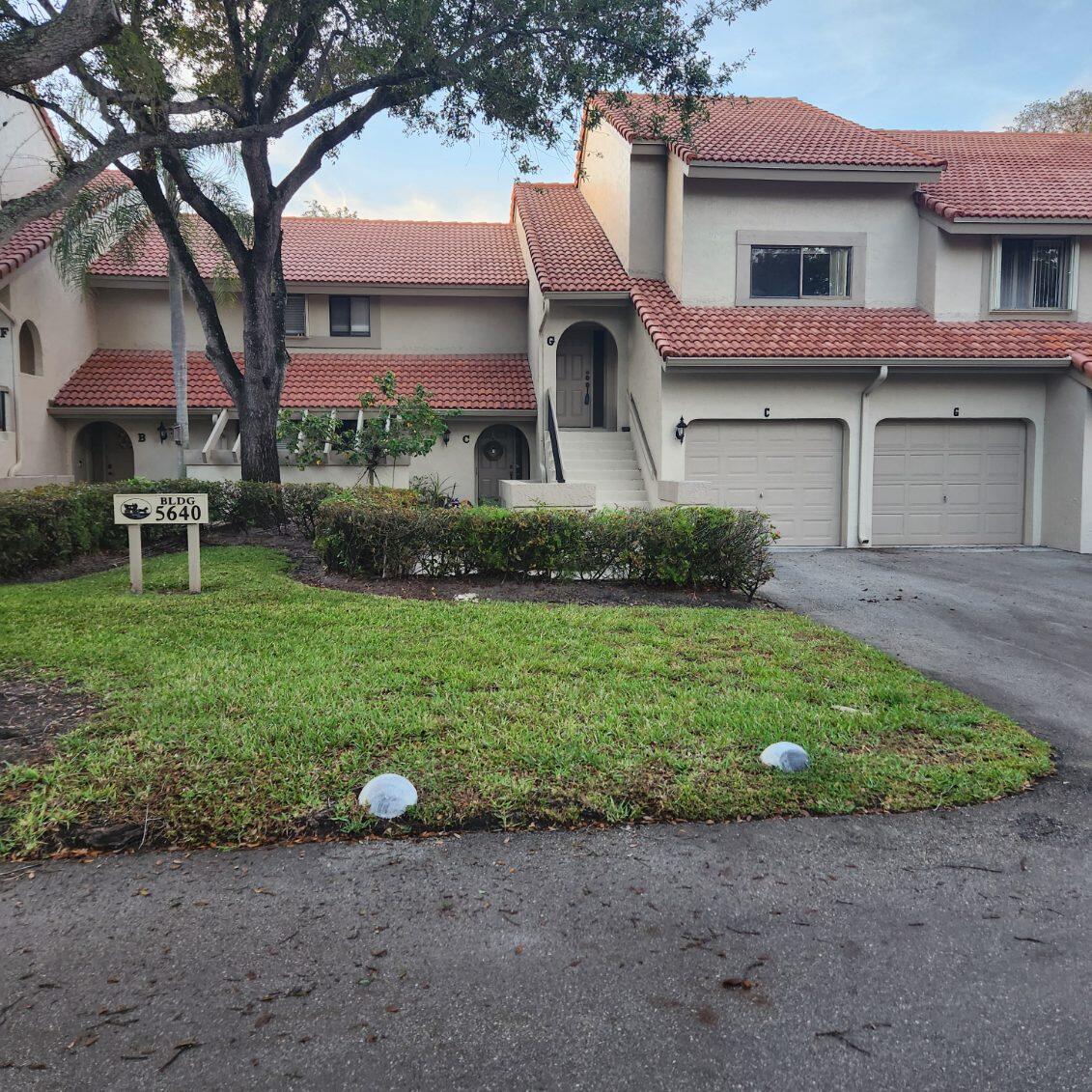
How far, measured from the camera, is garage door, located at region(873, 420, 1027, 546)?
15.9 m

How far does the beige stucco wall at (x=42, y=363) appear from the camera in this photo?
16406 millimetres

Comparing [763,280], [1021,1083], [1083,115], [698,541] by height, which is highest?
[1083,115]

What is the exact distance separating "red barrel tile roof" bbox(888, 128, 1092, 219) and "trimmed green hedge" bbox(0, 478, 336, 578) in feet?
42.4

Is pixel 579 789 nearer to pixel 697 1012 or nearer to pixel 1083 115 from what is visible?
pixel 697 1012

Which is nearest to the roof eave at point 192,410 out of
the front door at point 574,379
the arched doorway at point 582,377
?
the front door at point 574,379

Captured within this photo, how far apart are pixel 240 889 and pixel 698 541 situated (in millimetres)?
6891

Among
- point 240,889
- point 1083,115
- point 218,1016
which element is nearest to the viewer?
point 218,1016

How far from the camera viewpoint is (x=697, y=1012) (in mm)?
2508

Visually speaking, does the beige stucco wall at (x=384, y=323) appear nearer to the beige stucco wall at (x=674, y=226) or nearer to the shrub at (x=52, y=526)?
the beige stucco wall at (x=674, y=226)

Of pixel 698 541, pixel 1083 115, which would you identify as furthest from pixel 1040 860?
pixel 1083 115

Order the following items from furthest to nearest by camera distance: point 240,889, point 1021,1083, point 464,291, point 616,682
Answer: point 464,291, point 616,682, point 240,889, point 1021,1083

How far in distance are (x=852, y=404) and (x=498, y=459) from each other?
8.46 m

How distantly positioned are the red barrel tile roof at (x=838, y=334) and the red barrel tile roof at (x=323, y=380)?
454cm

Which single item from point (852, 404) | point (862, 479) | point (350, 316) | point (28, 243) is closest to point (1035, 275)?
point (852, 404)
